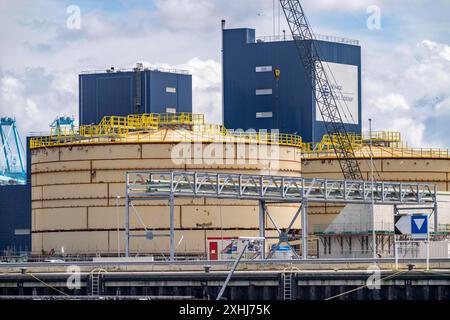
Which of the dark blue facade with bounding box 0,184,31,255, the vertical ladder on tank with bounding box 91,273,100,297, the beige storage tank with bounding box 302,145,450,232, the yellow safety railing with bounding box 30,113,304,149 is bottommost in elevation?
the vertical ladder on tank with bounding box 91,273,100,297

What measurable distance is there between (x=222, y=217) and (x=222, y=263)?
101ft

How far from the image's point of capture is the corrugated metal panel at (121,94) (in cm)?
13625

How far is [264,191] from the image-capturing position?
89.1 m

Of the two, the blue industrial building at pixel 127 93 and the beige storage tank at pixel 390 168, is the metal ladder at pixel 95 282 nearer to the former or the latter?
the beige storage tank at pixel 390 168

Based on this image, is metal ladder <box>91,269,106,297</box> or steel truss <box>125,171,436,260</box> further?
steel truss <box>125,171,436,260</box>

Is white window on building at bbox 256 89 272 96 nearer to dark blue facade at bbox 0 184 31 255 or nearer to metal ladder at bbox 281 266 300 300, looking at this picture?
dark blue facade at bbox 0 184 31 255

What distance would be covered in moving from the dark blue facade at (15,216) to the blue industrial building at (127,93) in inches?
496

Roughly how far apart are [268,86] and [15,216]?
32444 millimetres

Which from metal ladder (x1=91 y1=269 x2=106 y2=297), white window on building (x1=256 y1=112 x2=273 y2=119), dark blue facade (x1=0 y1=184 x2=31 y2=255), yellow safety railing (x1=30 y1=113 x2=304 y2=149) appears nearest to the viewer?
metal ladder (x1=91 y1=269 x2=106 y2=297)

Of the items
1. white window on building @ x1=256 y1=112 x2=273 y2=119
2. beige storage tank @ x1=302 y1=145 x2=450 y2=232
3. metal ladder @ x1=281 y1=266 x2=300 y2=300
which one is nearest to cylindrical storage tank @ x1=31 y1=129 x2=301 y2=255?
beige storage tank @ x1=302 y1=145 x2=450 y2=232

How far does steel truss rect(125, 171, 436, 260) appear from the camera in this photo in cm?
8388

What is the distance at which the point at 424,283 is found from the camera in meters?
58.2

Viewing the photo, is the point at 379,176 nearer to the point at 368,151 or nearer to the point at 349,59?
the point at 368,151

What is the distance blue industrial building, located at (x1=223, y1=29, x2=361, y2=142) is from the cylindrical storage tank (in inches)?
1645
